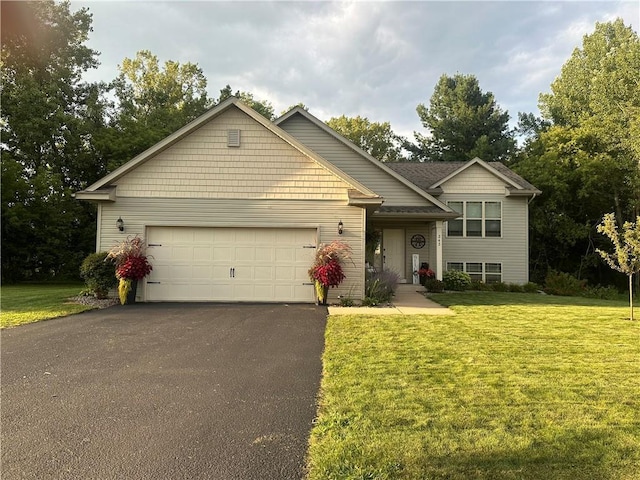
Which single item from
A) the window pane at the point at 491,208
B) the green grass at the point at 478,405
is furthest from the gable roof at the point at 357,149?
the green grass at the point at 478,405

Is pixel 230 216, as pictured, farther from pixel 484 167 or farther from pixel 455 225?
pixel 484 167

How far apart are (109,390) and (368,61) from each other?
49.7 feet

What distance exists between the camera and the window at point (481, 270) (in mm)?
16750

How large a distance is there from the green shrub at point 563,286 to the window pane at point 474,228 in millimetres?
3515

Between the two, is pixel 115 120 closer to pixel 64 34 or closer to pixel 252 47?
pixel 64 34

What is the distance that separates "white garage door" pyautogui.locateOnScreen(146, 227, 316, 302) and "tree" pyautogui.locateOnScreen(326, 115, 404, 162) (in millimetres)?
26651

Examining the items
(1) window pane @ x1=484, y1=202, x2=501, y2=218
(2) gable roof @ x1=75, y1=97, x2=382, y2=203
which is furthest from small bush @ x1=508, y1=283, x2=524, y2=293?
(2) gable roof @ x1=75, y1=97, x2=382, y2=203

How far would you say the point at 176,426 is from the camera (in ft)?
10.9

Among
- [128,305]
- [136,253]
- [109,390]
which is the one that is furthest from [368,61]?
[109,390]

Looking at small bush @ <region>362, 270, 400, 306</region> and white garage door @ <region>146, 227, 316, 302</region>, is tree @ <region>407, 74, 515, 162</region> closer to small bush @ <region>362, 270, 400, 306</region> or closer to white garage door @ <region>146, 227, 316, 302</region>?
small bush @ <region>362, 270, 400, 306</region>

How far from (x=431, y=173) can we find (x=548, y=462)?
1654cm

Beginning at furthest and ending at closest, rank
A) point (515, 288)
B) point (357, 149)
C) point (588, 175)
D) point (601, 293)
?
point (588, 175), point (601, 293), point (515, 288), point (357, 149)

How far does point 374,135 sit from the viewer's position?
3619 centimetres

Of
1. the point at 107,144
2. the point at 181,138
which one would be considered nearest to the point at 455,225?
the point at 181,138
